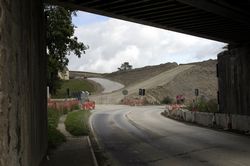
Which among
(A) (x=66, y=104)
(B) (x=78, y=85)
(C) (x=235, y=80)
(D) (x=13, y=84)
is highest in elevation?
(B) (x=78, y=85)

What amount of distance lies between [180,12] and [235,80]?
30.8 ft

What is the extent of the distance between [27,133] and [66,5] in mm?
11508

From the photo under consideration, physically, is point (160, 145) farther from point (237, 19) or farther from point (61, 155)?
point (237, 19)

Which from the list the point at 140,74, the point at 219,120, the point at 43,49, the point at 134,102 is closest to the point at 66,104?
the point at 219,120

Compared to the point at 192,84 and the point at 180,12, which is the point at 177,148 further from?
the point at 192,84

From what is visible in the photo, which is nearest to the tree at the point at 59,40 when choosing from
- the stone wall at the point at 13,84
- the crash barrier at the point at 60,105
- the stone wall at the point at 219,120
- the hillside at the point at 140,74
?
the crash barrier at the point at 60,105

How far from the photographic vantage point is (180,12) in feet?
74.6

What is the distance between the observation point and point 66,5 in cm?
2066

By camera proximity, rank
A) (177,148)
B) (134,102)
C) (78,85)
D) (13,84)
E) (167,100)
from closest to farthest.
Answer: (13,84), (177,148), (134,102), (167,100), (78,85)

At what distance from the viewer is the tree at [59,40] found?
45.5 metres

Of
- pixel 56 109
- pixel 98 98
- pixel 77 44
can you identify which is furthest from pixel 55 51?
pixel 98 98

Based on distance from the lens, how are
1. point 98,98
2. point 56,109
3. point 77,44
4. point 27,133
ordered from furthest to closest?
point 98,98 → point 77,44 → point 56,109 → point 27,133

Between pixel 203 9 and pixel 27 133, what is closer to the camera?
pixel 27 133

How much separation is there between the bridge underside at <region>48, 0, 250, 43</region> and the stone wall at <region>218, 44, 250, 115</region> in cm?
193
